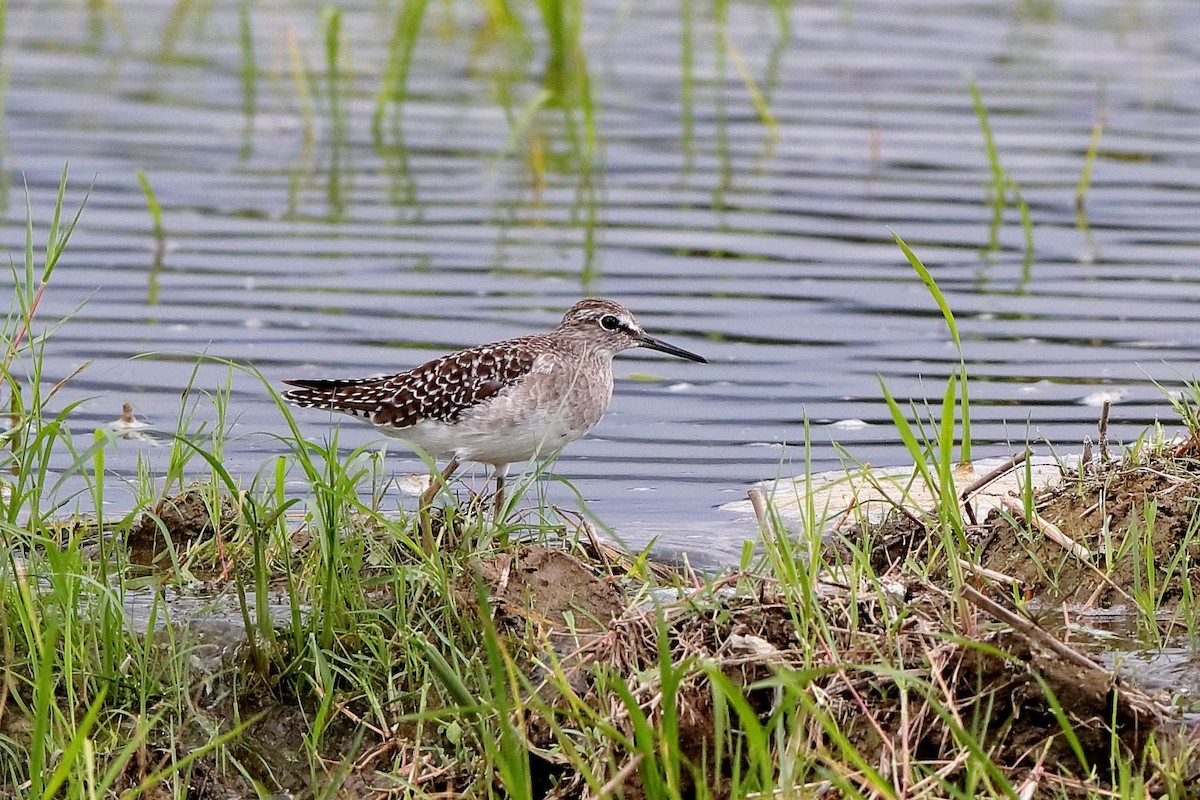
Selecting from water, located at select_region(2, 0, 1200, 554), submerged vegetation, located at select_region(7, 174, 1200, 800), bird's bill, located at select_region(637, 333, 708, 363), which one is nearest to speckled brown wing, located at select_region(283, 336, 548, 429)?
bird's bill, located at select_region(637, 333, 708, 363)

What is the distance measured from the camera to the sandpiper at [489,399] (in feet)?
23.1

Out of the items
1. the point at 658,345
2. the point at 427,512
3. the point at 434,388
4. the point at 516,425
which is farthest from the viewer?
the point at 658,345

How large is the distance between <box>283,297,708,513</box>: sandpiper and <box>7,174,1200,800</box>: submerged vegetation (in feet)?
3.53

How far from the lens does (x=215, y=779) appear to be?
16.3 feet

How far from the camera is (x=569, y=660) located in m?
5.07

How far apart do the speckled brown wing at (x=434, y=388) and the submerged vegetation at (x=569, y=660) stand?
1.20 meters

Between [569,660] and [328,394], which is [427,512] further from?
[328,394]

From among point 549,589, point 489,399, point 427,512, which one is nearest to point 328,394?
point 489,399

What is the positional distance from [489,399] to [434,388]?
268mm

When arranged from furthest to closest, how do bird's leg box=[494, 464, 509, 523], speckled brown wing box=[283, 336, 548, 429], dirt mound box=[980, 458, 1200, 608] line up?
speckled brown wing box=[283, 336, 548, 429]
bird's leg box=[494, 464, 509, 523]
dirt mound box=[980, 458, 1200, 608]

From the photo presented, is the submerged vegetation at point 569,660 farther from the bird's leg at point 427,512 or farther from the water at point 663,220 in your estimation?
the water at point 663,220

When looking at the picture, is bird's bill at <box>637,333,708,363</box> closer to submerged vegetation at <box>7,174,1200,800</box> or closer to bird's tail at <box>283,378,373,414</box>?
bird's tail at <box>283,378,373,414</box>

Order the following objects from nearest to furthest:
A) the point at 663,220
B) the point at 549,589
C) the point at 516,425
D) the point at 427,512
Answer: the point at 549,589
the point at 427,512
the point at 516,425
the point at 663,220

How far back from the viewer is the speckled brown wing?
282 inches
